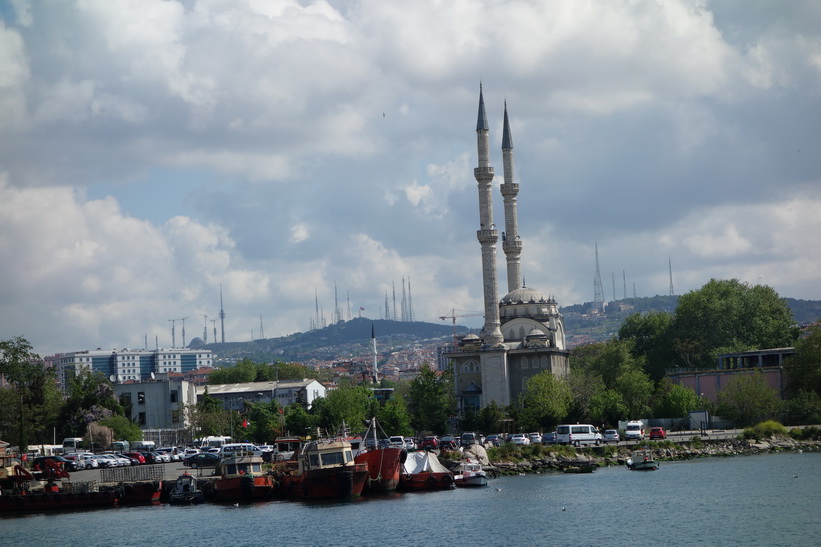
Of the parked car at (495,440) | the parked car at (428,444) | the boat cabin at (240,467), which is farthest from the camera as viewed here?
the parked car at (495,440)

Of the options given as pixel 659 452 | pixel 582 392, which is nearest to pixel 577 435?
pixel 659 452

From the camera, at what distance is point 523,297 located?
109 metres

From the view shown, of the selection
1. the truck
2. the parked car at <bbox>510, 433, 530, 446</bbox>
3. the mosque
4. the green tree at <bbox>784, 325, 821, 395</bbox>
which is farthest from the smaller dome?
the truck

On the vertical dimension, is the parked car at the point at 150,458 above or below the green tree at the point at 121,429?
below

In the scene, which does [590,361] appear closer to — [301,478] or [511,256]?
[511,256]

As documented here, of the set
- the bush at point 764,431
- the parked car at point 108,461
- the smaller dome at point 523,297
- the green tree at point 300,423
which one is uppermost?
the smaller dome at point 523,297

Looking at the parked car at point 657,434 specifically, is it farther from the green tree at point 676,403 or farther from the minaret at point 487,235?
the minaret at point 487,235

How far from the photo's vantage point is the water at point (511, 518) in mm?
44781

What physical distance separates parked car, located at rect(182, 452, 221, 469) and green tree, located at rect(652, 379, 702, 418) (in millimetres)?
37541

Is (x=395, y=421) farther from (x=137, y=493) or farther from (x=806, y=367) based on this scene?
(x=137, y=493)

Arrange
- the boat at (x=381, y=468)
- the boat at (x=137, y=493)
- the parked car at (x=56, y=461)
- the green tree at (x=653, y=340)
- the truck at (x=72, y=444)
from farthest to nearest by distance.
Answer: the green tree at (x=653, y=340), the truck at (x=72, y=444), the parked car at (x=56, y=461), the boat at (x=137, y=493), the boat at (x=381, y=468)

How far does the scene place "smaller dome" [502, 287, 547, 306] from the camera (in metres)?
108

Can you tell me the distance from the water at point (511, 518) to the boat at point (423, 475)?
2.74 ft

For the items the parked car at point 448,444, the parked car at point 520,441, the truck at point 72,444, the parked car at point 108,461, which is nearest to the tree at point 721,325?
the parked car at point 520,441
